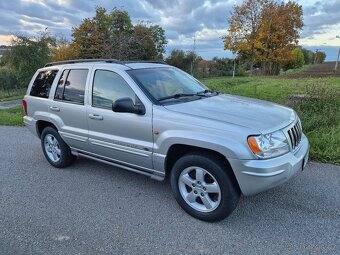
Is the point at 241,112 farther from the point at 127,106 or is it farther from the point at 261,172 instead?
the point at 127,106

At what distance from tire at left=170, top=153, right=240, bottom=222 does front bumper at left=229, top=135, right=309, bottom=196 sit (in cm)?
16

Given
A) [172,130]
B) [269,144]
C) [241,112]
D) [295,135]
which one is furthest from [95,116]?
[295,135]

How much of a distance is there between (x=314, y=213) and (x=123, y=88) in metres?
2.74

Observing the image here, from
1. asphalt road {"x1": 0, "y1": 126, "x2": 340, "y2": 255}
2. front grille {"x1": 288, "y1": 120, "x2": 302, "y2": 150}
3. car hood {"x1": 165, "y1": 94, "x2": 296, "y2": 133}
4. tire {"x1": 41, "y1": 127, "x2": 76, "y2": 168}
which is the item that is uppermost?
car hood {"x1": 165, "y1": 94, "x2": 296, "y2": 133}

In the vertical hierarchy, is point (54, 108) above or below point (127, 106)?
below

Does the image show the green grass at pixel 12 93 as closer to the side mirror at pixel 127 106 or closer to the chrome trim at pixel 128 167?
the chrome trim at pixel 128 167

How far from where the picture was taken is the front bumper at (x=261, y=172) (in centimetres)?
280

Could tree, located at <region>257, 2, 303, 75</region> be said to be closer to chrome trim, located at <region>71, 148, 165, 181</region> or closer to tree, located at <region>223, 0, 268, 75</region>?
tree, located at <region>223, 0, 268, 75</region>

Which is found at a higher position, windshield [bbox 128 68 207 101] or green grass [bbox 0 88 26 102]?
windshield [bbox 128 68 207 101]

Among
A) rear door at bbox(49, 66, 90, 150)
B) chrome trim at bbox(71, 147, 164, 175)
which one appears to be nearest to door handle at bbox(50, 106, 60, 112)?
rear door at bbox(49, 66, 90, 150)

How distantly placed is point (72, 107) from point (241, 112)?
2.54 metres

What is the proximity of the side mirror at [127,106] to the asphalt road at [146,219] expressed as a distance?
46.7 inches

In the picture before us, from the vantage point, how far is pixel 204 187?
318 cm

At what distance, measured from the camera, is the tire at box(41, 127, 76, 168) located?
15.9 ft
